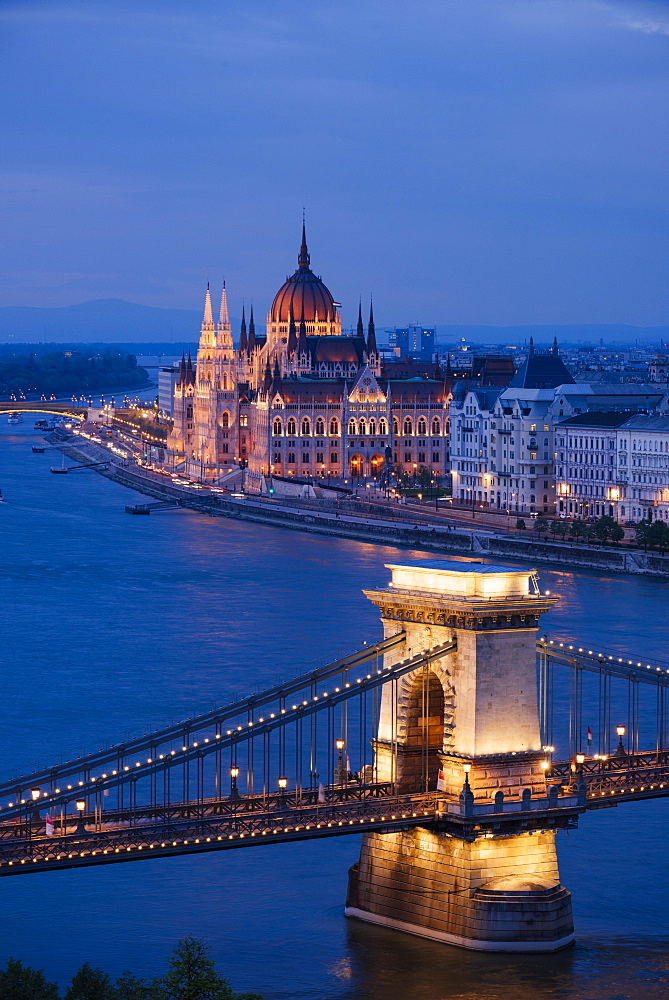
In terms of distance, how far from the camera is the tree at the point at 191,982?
18156 millimetres

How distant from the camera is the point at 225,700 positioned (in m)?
35.4

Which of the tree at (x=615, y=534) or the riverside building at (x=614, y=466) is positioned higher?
the riverside building at (x=614, y=466)

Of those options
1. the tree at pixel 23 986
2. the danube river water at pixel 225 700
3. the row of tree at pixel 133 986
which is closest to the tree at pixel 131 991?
the row of tree at pixel 133 986

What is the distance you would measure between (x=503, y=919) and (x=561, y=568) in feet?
127

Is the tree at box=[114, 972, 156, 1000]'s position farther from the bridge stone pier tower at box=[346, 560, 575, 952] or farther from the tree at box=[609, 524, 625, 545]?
the tree at box=[609, 524, 625, 545]

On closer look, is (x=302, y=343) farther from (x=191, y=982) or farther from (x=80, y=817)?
(x=191, y=982)

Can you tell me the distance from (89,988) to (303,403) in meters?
80.3

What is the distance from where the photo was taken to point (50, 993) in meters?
18.2

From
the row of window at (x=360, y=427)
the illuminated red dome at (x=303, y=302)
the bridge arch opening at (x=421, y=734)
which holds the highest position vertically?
the illuminated red dome at (x=303, y=302)

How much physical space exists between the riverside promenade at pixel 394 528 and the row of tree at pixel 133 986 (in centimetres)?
3976

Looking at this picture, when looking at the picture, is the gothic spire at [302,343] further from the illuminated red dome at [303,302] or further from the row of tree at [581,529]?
the row of tree at [581,529]

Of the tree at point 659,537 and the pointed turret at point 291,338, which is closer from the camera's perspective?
the tree at point 659,537

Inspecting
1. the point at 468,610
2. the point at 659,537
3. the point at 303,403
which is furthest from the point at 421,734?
the point at 303,403

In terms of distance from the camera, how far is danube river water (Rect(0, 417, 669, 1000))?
71.1 feet
